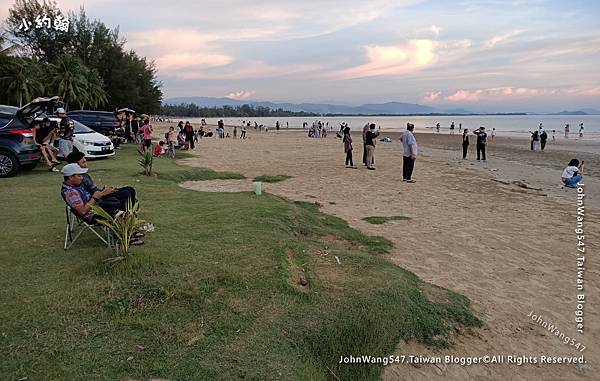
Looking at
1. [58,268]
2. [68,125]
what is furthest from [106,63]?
[58,268]

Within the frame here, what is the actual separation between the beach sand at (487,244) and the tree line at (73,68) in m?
21.8

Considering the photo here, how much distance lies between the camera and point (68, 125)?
11.9 metres

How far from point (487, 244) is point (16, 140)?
35.0 feet

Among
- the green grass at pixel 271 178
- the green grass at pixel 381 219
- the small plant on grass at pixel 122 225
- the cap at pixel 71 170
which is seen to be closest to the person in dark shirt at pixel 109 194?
the cap at pixel 71 170

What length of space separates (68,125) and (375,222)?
907 centimetres

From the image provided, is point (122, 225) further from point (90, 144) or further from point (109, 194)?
point (90, 144)

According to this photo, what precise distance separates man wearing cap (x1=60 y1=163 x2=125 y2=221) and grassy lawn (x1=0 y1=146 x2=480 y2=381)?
53 centimetres

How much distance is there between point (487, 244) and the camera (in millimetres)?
7098

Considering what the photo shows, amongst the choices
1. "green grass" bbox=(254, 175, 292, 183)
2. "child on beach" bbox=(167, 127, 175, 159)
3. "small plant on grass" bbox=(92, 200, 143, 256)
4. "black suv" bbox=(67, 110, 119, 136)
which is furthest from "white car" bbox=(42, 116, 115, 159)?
"small plant on grass" bbox=(92, 200, 143, 256)

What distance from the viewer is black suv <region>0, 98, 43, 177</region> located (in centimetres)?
1020

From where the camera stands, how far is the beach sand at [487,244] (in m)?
4.17

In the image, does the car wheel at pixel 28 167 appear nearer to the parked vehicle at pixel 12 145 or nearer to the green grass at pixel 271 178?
the parked vehicle at pixel 12 145

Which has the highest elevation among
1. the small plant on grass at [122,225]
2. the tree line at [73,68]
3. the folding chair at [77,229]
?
the tree line at [73,68]

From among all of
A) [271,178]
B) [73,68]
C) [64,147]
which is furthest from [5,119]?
[73,68]
